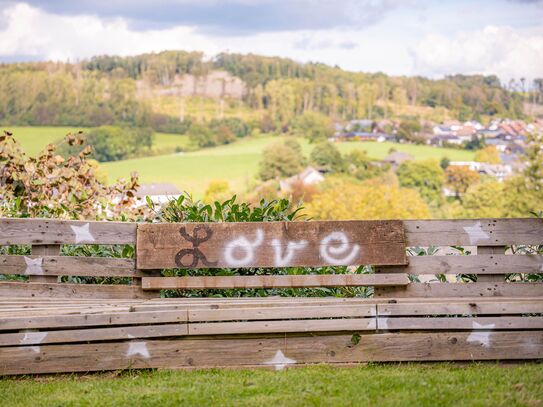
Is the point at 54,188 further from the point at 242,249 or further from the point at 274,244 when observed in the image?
the point at 274,244

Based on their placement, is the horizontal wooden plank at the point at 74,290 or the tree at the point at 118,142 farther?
the tree at the point at 118,142

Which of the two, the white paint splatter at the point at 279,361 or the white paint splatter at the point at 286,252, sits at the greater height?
the white paint splatter at the point at 286,252

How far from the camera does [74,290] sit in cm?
725

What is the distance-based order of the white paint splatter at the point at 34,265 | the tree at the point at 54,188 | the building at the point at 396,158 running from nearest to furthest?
the white paint splatter at the point at 34,265, the tree at the point at 54,188, the building at the point at 396,158

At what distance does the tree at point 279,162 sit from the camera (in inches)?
4486

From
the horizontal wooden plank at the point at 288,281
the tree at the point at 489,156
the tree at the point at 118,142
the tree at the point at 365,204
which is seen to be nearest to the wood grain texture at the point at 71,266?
the horizontal wooden plank at the point at 288,281

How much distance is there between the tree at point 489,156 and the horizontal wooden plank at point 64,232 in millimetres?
127150

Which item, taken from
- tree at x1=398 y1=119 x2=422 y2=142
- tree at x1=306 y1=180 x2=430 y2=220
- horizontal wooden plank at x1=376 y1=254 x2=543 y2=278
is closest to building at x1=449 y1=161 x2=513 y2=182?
tree at x1=398 y1=119 x2=422 y2=142

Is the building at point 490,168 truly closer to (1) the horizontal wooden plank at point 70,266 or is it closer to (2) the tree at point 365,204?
(2) the tree at point 365,204

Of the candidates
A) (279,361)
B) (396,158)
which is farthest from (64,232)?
(396,158)

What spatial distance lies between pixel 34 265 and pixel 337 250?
8.56ft

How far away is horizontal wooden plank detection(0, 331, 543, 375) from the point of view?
5988mm

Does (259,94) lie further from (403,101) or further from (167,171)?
(167,171)

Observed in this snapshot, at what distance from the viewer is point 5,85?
111m
